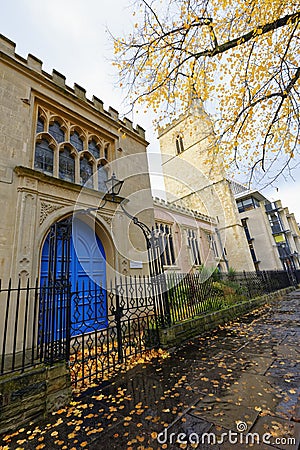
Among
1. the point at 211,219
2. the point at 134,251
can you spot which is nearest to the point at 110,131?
the point at 134,251

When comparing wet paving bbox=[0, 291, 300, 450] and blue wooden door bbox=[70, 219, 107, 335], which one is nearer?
wet paving bbox=[0, 291, 300, 450]

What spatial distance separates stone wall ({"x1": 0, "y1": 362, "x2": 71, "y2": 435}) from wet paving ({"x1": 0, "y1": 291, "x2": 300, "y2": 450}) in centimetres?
13

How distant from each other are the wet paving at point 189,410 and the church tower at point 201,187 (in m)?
14.1

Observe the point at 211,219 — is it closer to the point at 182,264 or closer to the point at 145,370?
the point at 182,264

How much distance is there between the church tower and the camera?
1942cm

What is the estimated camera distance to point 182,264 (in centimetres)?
1370

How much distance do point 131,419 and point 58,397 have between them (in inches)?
44.8

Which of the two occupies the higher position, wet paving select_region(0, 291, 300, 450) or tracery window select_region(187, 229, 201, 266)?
tracery window select_region(187, 229, 201, 266)

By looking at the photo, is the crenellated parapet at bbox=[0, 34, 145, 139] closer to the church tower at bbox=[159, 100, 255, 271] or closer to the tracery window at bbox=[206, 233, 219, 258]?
the church tower at bbox=[159, 100, 255, 271]

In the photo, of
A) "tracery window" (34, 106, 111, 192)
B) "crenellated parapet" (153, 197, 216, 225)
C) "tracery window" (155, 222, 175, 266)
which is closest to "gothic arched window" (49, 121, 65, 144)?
"tracery window" (34, 106, 111, 192)

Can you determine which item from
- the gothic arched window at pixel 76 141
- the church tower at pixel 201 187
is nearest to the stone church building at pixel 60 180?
the gothic arched window at pixel 76 141

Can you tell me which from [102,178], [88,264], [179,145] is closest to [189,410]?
[88,264]

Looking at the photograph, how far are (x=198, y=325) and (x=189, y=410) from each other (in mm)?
3594

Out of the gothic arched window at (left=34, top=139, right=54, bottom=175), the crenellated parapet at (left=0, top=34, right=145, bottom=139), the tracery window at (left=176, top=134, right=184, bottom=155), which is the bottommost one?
the gothic arched window at (left=34, top=139, right=54, bottom=175)
